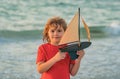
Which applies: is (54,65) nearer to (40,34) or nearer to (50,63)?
(50,63)

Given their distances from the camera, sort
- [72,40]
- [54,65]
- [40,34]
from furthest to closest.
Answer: [40,34]
[54,65]
[72,40]

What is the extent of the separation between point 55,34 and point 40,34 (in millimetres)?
3864

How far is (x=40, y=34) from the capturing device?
252 inches

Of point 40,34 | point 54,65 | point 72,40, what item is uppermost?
point 72,40

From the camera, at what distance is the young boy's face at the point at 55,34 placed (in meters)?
2.55

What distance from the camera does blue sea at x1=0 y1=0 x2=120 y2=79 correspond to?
4.84m

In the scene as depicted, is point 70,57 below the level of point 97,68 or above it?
above

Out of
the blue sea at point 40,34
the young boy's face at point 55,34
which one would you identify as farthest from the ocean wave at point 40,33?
the young boy's face at point 55,34

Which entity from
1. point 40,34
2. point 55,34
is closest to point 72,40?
point 55,34

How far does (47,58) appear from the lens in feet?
8.39

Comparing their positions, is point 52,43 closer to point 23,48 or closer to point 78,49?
point 78,49

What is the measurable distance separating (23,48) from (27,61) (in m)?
0.43

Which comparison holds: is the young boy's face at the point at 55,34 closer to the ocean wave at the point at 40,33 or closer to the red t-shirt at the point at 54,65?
the red t-shirt at the point at 54,65

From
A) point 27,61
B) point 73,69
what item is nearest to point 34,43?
point 27,61
